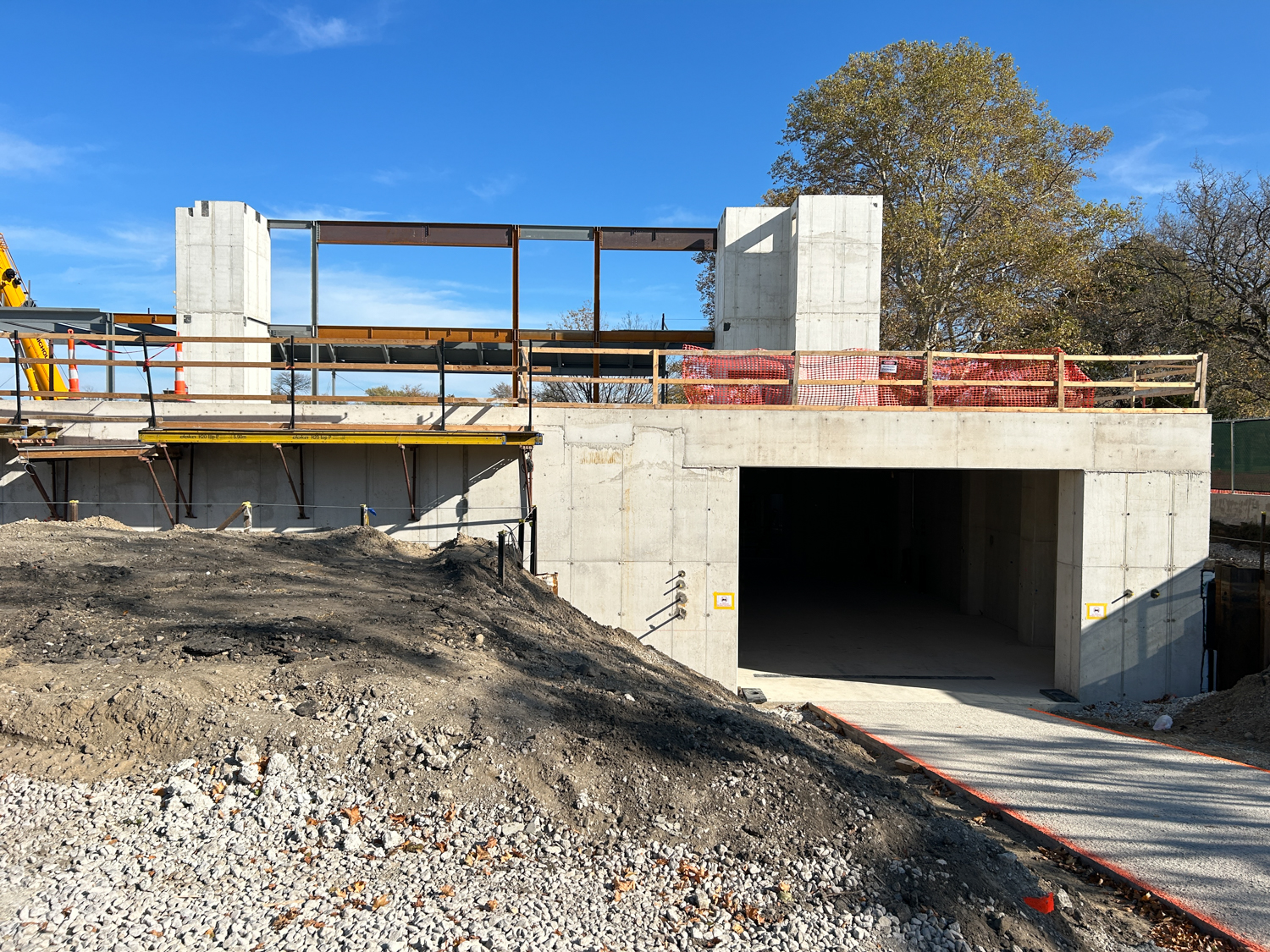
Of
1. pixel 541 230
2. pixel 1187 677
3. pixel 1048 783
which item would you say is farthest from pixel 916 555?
pixel 1048 783

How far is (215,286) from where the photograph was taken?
17.0 meters

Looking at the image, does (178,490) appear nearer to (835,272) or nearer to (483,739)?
(483,739)

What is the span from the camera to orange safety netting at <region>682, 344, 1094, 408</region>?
13227 millimetres

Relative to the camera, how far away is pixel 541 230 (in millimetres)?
19203

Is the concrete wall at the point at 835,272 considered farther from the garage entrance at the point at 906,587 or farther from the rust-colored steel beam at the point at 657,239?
the garage entrance at the point at 906,587

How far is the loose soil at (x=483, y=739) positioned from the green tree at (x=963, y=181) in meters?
20.2

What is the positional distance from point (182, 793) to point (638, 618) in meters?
9.01

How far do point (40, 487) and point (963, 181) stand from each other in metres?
25.9

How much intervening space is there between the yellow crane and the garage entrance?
48.8 feet

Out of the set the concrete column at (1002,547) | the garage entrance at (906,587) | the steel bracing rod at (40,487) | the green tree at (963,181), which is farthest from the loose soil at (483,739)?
the green tree at (963,181)

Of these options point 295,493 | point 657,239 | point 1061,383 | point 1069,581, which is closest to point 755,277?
point 657,239

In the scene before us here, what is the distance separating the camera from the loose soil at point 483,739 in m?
4.60

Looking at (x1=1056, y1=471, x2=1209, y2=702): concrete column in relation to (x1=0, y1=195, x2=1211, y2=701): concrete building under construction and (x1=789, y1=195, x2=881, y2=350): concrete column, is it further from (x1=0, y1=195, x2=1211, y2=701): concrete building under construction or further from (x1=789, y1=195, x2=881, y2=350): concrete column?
(x1=789, y1=195, x2=881, y2=350): concrete column

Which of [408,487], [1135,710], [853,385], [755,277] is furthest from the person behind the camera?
[755,277]
